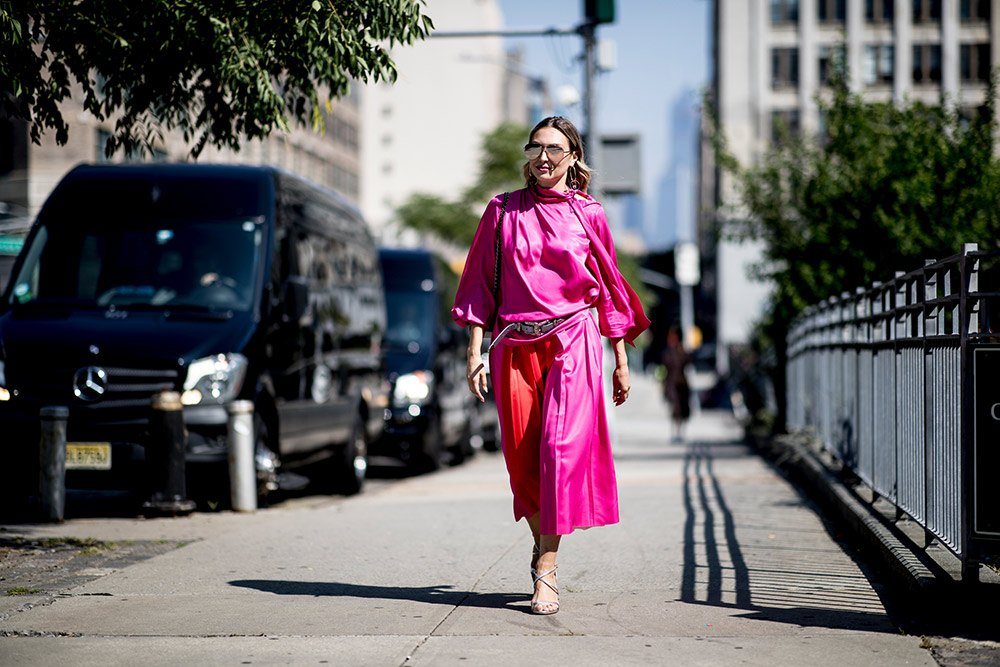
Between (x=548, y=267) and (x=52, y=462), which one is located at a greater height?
(x=548, y=267)

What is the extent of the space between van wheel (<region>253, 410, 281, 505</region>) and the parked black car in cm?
472

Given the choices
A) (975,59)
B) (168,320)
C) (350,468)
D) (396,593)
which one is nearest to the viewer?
(396,593)

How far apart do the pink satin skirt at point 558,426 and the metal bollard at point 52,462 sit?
14.3 ft

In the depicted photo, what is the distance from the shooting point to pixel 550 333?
551 cm

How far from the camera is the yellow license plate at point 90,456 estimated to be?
367 inches

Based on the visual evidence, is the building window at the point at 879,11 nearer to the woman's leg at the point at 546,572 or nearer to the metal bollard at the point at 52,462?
the metal bollard at the point at 52,462

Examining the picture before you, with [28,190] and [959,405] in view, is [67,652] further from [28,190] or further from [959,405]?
[28,190]

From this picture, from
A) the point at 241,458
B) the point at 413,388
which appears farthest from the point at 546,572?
the point at 413,388

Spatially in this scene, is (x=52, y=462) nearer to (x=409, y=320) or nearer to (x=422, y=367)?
(x=422, y=367)

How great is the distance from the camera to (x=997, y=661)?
4535mm

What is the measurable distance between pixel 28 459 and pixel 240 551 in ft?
8.48

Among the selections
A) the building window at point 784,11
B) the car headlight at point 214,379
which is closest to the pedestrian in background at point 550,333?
the car headlight at point 214,379

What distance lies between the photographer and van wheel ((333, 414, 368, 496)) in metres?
12.3

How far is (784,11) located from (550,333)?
59527mm
